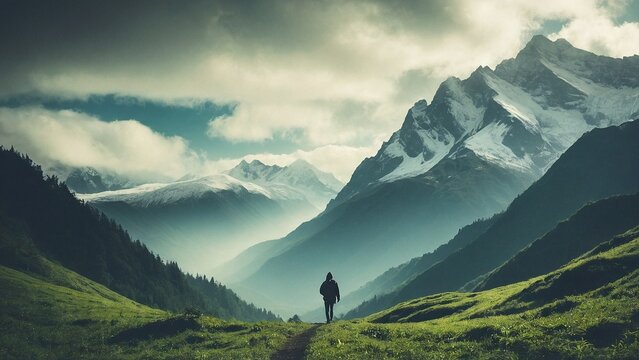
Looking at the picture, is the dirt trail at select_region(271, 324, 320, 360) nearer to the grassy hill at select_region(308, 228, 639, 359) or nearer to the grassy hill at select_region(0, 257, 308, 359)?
the grassy hill at select_region(0, 257, 308, 359)

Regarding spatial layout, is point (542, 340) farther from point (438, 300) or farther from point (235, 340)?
point (438, 300)

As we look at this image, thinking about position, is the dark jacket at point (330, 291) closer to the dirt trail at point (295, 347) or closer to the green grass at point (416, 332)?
the green grass at point (416, 332)

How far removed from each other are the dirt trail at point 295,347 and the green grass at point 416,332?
0.65 m

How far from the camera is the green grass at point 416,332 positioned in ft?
99.9

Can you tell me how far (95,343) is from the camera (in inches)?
1842

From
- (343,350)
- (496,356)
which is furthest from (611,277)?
(343,350)

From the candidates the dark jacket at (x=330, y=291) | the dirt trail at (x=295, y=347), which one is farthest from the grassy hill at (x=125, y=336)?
the dark jacket at (x=330, y=291)

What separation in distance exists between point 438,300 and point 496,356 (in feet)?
210

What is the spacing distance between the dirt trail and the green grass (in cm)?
65

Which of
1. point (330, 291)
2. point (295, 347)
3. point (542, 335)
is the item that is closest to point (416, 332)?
point (295, 347)

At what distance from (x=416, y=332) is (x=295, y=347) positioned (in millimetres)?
9025

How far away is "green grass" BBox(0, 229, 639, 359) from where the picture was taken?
30.5m

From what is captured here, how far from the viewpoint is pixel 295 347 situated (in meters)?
39.5

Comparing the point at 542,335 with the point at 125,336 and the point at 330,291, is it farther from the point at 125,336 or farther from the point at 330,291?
the point at 125,336
